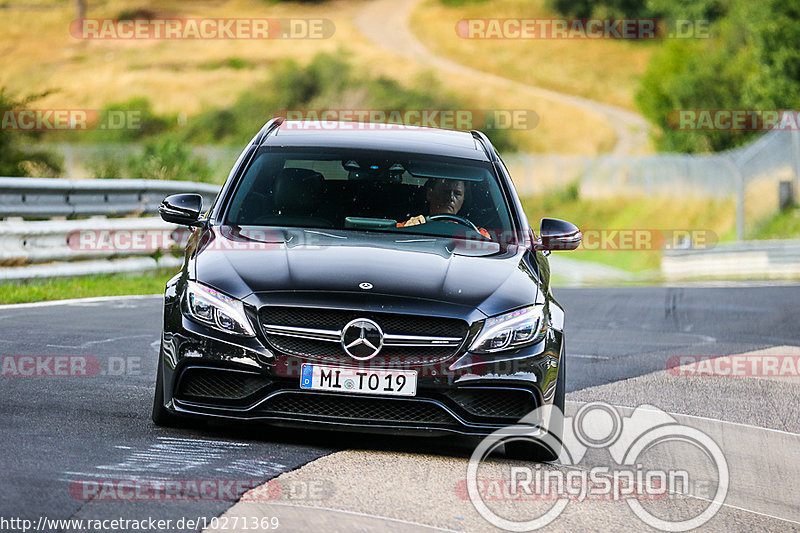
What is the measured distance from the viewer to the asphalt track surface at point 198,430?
17.8 feet

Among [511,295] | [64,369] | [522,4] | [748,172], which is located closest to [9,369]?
[64,369]

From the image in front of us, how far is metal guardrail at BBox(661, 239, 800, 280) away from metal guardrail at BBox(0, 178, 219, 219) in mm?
14953

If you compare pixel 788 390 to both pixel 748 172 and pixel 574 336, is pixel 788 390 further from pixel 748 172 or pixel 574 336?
pixel 748 172

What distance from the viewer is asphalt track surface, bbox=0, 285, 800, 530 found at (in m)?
5.44

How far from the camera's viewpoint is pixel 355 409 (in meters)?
6.50

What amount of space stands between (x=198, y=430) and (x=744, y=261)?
24.6m

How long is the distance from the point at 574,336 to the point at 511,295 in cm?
640

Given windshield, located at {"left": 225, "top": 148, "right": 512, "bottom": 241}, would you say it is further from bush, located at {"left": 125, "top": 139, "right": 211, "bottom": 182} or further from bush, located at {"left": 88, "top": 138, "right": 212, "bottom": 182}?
bush, located at {"left": 125, "top": 139, "right": 211, "bottom": 182}

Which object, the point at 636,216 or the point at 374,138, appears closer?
the point at 374,138
